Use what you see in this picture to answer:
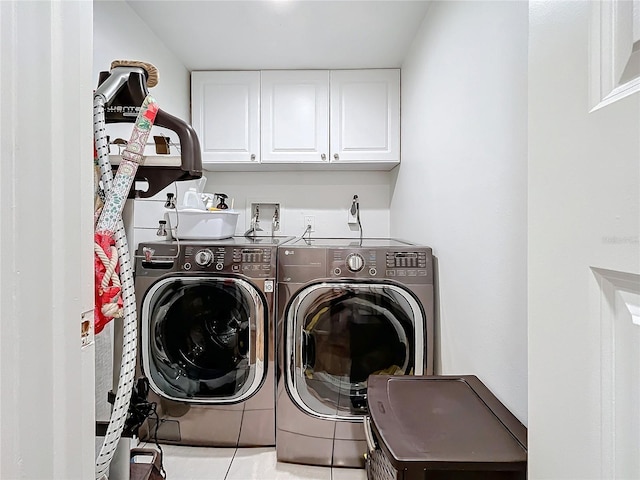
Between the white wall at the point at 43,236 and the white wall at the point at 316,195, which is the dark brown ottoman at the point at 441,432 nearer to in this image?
the white wall at the point at 43,236

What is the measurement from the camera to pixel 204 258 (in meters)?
1.72

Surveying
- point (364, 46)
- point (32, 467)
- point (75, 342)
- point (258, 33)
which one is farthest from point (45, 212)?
point (364, 46)

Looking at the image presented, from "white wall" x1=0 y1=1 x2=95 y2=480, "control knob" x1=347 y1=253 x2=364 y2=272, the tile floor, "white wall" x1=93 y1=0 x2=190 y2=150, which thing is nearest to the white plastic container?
"white wall" x1=93 y1=0 x2=190 y2=150

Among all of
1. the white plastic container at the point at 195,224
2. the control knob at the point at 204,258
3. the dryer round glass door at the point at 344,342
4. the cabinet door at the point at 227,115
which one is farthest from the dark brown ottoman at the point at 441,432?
the cabinet door at the point at 227,115

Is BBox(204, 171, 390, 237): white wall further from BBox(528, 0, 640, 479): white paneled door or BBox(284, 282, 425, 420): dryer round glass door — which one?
BBox(528, 0, 640, 479): white paneled door

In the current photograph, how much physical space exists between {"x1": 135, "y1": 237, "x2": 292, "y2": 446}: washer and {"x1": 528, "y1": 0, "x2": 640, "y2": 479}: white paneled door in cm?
131

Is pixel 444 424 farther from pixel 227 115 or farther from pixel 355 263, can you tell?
pixel 227 115

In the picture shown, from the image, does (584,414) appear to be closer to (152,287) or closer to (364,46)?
(152,287)

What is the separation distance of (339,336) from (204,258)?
72 cm

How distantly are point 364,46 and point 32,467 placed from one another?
236 centimetres

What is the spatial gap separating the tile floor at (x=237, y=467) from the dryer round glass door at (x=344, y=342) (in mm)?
251

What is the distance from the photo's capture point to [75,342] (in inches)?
19.7

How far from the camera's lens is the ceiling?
1.82m

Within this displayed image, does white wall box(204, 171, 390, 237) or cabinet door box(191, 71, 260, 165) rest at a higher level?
cabinet door box(191, 71, 260, 165)
